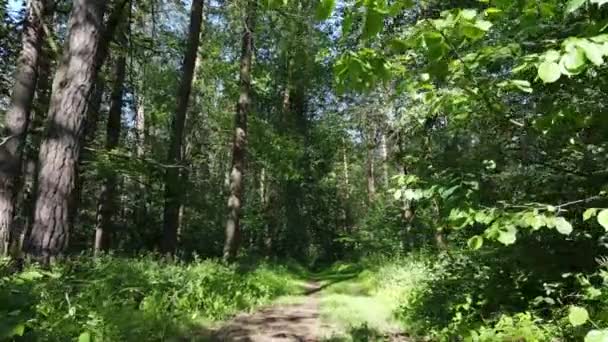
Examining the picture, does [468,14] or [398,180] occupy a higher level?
[468,14]

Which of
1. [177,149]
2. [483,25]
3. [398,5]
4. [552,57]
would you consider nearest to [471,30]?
[483,25]

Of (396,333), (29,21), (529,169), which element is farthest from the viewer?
(29,21)

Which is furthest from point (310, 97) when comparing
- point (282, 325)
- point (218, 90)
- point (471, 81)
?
point (471, 81)

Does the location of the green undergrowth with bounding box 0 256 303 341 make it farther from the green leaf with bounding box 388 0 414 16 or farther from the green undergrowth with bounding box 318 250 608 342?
the green leaf with bounding box 388 0 414 16

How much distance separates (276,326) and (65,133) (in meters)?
4.07

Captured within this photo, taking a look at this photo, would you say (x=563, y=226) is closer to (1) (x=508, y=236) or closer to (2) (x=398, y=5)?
(1) (x=508, y=236)

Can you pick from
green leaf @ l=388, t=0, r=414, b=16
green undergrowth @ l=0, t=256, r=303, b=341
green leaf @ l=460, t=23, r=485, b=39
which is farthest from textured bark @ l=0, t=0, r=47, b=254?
green leaf @ l=460, t=23, r=485, b=39

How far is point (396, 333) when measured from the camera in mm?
7223

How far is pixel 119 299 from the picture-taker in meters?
7.16

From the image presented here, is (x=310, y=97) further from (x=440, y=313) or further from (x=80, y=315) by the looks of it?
(x=80, y=315)

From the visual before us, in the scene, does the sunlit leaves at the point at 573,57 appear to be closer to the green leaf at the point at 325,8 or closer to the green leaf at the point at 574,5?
the green leaf at the point at 574,5

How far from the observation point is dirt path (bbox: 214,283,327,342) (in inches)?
273

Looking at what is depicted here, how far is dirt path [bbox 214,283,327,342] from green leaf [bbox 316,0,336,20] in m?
5.36

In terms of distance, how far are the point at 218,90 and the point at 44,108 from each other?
44.2 ft
